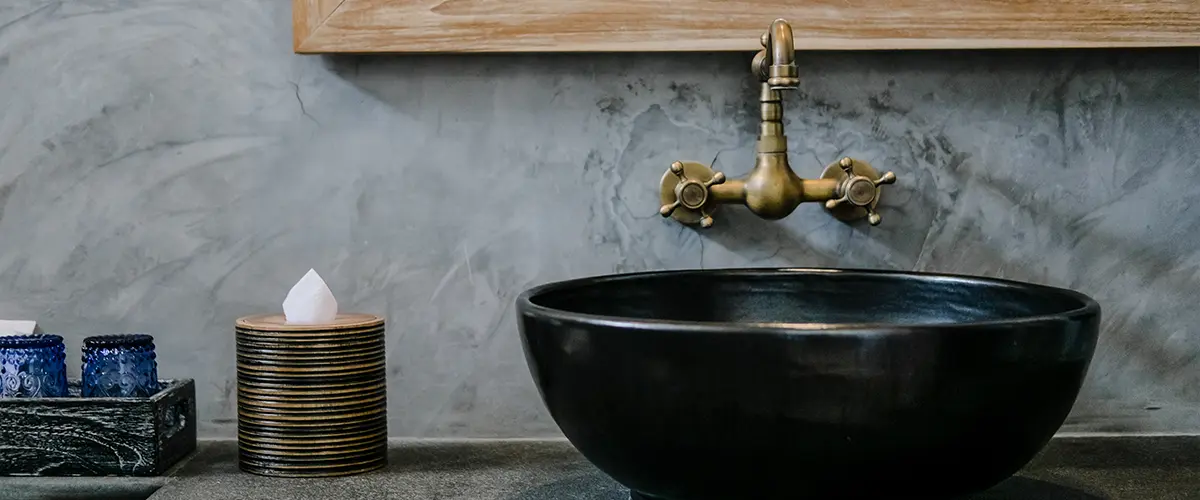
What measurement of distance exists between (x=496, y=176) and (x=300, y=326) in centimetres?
25

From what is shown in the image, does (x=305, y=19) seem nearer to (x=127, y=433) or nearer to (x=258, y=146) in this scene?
(x=258, y=146)

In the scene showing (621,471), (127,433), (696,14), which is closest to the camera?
(621,471)

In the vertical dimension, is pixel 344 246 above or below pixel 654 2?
below

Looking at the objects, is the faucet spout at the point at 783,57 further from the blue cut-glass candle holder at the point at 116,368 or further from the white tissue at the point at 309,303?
the blue cut-glass candle holder at the point at 116,368

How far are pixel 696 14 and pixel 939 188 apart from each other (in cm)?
27

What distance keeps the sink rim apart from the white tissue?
18 centimetres

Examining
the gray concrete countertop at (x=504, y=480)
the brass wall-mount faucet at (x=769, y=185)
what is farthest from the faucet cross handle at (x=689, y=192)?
the gray concrete countertop at (x=504, y=480)

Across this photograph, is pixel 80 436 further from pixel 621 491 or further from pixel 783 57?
pixel 783 57

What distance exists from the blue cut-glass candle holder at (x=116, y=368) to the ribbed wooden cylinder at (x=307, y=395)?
80 millimetres

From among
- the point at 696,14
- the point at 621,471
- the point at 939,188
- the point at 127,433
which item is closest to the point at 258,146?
the point at 127,433

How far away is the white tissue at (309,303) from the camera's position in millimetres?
933

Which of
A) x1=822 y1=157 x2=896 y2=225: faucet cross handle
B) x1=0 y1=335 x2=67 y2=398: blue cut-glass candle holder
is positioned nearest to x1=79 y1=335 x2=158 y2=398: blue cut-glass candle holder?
x1=0 y1=335 x2=67 y2=398: blue cut-glass candle holder

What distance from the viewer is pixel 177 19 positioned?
1068 mm

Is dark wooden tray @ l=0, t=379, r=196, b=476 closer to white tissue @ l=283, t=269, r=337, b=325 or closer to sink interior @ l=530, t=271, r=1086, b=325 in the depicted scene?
white tissue @ l=283, t=269, r=337, b=325
